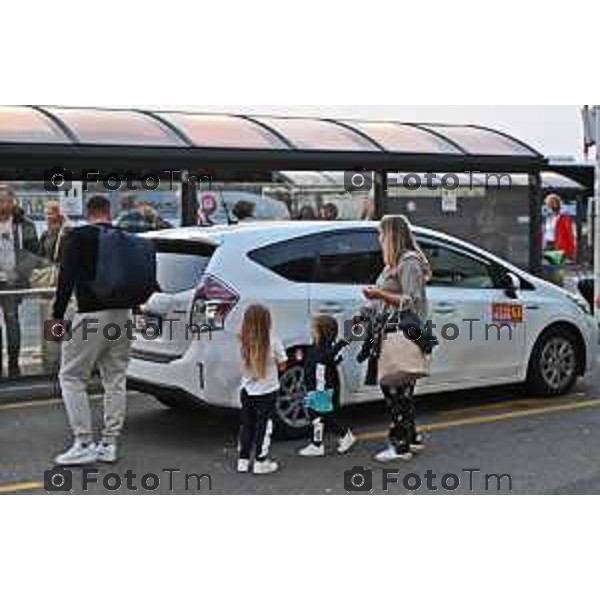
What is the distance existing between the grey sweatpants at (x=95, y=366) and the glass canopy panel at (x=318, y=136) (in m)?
4.43

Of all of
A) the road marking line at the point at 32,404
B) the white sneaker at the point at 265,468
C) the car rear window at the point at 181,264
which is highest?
the car rear window at the point at 181,264

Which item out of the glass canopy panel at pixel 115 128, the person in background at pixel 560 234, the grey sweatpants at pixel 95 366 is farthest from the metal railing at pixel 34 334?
the person in background at pixel 560 234

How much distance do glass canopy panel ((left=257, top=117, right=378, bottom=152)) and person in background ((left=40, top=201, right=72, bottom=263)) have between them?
2620 mm

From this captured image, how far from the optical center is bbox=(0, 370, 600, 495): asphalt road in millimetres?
5879

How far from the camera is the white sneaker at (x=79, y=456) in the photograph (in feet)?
20.8

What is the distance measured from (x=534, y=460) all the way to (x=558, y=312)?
2.26 metres

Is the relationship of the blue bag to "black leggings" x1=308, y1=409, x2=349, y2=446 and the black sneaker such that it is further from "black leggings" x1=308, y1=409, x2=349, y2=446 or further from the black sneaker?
the black sneaker

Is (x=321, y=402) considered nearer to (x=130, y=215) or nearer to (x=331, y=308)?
(x=331, y=308)

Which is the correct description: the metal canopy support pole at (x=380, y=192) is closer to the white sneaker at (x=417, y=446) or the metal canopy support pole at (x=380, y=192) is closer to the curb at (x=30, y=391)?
the curb at (x=30, y=391)

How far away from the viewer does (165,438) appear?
7.10 m

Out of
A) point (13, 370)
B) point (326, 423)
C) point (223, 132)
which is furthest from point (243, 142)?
point (326, 423)

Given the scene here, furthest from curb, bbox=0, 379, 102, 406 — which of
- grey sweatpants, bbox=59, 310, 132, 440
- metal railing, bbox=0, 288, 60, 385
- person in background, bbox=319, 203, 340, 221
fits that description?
person in background, bbox=319, 203, 340, 221
